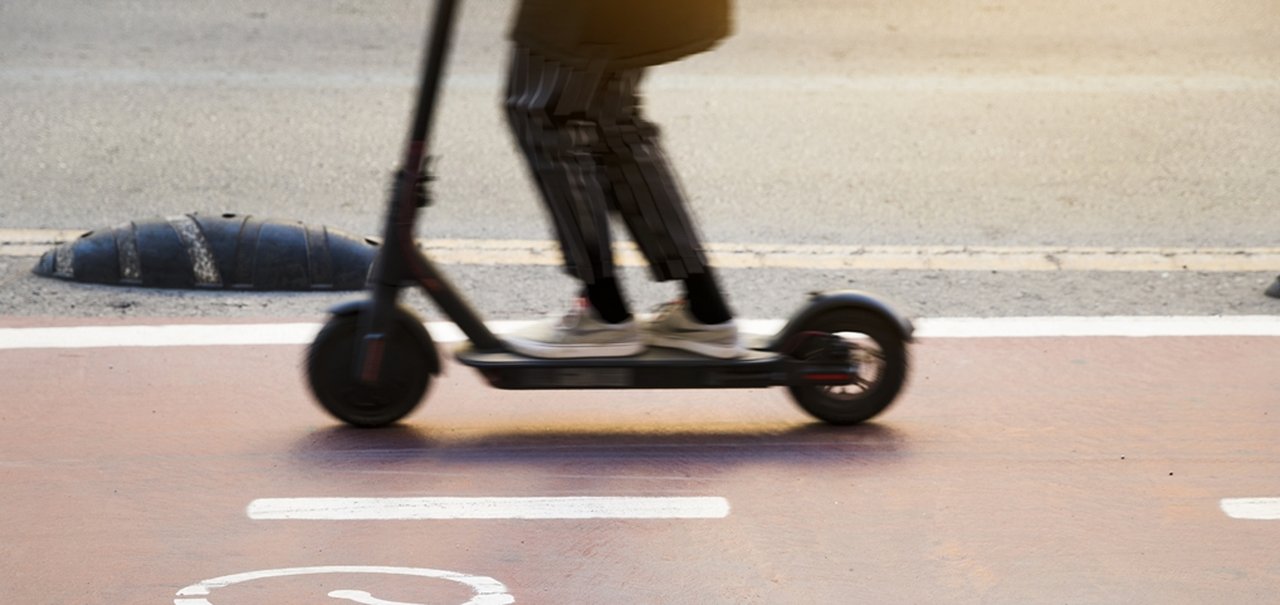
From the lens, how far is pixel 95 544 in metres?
3.54

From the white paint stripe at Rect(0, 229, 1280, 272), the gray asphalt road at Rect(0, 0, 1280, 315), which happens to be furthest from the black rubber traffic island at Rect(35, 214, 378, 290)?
the white paint stripe at Rect(0, 229, 1280, 272)

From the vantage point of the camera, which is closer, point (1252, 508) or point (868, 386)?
point (1252, 508)

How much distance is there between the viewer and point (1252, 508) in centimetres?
380

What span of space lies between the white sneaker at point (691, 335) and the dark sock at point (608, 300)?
0.09 m

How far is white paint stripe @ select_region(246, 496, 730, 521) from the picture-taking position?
3.71m

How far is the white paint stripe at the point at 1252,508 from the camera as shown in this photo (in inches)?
148

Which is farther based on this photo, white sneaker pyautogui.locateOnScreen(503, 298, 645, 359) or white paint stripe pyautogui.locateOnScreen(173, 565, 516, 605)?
white sneaker pyautogui.locateOnScreen(503, 298, 645, 359)

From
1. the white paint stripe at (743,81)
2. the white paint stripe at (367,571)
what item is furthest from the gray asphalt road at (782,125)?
the white paint stripe at (367,571)

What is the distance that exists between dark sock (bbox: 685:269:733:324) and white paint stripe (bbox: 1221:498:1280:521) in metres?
1.24

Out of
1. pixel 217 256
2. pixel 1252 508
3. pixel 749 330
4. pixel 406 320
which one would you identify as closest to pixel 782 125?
pixel 749 330

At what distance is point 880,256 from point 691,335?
218 centimetres

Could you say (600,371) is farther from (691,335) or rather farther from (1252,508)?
(1252,508)

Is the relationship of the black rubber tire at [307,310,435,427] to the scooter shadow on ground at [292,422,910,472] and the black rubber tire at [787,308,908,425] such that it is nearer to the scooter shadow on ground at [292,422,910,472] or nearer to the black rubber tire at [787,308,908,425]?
the scooter shadow on ground at [292,422,910,472]

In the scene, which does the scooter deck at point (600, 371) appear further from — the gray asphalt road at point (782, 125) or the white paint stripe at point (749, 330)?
the gray asphalt road at point (782, 125)
